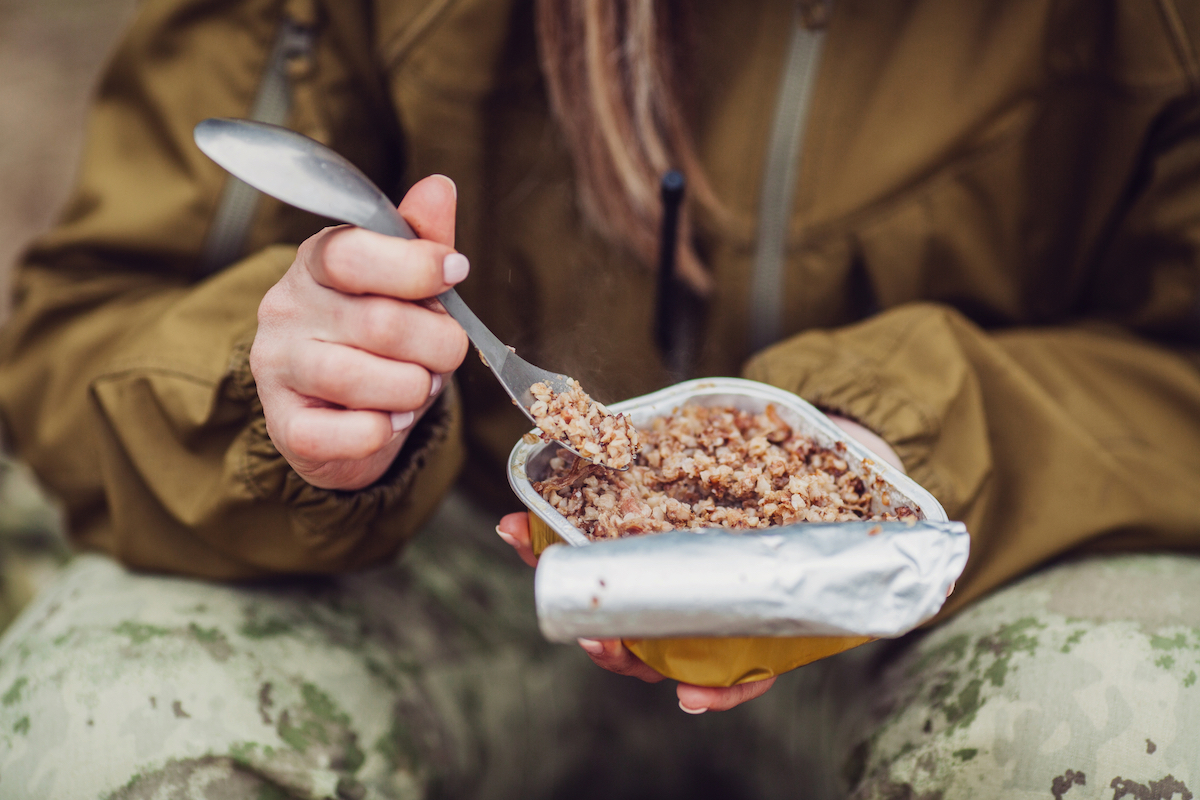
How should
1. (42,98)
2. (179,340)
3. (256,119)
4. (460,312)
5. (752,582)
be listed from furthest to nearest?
(42,98)
(256,119)
(179,340)
(460,312)
(752,582)

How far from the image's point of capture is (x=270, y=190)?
0.70 metres

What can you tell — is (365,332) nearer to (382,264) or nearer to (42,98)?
(382,264)

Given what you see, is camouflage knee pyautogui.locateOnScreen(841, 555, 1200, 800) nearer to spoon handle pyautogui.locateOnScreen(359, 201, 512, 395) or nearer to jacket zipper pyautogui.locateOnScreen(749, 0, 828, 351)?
jacket zipper pyautogui.locateOnScreen(749, 0, 828, 351)

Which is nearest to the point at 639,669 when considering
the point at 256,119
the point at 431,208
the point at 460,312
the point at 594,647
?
the point at 594,647

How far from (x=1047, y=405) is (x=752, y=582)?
69 centimetres

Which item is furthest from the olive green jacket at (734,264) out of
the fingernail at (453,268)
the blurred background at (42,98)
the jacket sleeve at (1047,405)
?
the blurred background at (42,98)

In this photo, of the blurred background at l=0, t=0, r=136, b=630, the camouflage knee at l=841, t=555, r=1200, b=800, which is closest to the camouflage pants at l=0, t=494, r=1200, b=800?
the camouflage knee at l=841, t=555, r=1200, b=800

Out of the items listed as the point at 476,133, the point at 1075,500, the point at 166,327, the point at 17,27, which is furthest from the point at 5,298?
the point at 1075,500

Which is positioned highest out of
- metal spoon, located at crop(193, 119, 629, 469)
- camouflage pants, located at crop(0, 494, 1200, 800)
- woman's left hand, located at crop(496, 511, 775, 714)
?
metal spoon, located at crop(193, 119, 629, 469)

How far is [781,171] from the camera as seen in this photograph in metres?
1.27

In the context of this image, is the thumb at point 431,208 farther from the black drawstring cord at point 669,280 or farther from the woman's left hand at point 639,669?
the black drawstring cord at point 669,280

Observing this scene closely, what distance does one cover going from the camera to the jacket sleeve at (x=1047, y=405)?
1.04 metres

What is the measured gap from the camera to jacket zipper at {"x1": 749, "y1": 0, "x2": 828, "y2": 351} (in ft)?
4.01

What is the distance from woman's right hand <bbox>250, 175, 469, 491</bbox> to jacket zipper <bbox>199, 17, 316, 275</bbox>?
1.92 feet
